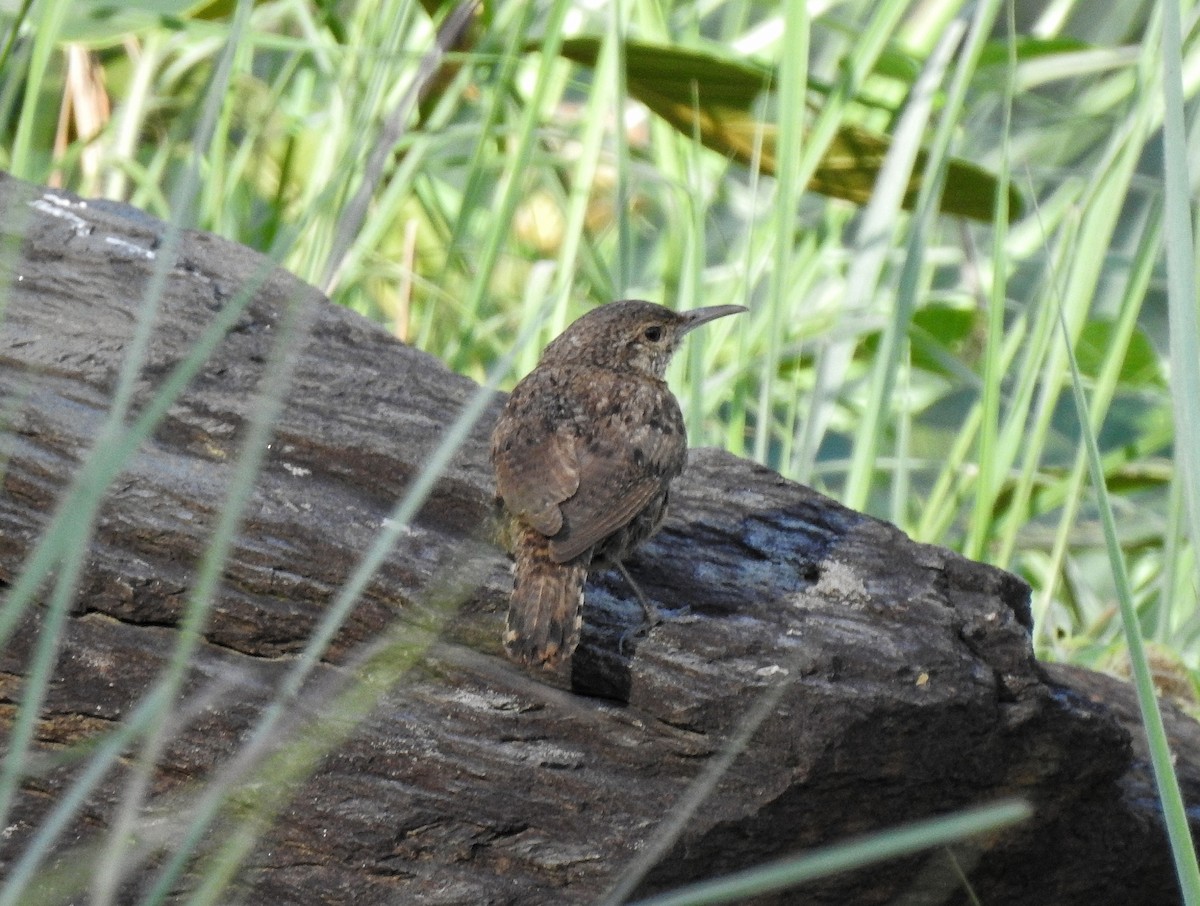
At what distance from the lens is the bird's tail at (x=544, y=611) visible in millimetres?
3107

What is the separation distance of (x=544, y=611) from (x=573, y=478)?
475mm

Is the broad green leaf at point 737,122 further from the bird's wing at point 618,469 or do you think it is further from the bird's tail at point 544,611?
the bird's tail at point 544,611

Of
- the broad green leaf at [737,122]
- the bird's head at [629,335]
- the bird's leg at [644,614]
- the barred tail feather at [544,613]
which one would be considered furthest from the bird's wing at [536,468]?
the broad green leaf at [737,122]

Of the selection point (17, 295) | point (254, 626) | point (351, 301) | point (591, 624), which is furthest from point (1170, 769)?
point (351, 301)

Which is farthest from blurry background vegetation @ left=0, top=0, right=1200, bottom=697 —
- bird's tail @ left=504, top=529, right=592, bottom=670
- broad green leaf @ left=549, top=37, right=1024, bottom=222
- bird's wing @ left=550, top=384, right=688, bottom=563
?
bird's tail @ left=504, top=529, right=592, bottom=670

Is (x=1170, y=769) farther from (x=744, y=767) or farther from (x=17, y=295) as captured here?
(x=17, y=295)

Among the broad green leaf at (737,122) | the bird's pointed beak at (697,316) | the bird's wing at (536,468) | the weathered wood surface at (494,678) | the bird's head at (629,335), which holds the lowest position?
the weathered wood surface at (494,678)

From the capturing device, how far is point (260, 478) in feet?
11.3

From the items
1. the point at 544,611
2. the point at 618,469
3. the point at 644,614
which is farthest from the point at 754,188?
the point at 544,611

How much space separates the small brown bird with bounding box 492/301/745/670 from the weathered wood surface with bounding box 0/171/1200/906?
149 mm

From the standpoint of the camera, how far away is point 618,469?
138 inches

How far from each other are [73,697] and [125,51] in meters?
4.52

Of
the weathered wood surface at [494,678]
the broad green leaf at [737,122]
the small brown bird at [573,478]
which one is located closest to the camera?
the weathered wood surface at [494,678]

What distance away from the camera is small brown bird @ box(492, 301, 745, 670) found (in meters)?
3.17
